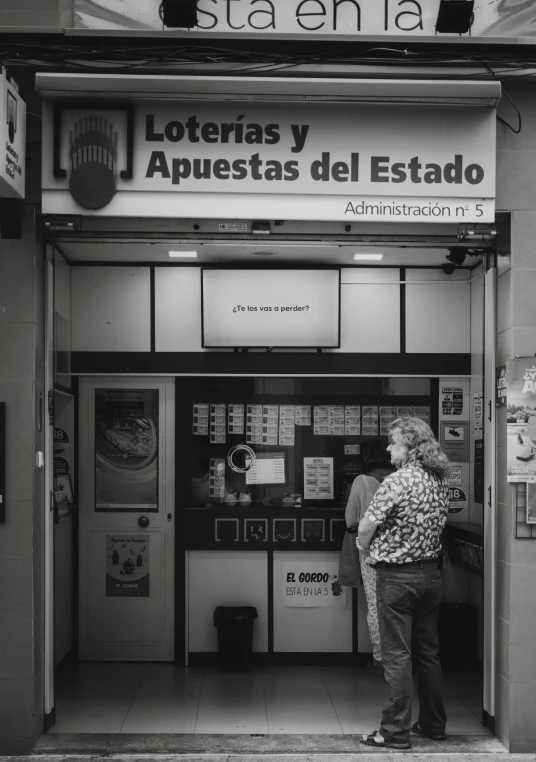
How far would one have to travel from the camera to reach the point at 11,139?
4.84 m

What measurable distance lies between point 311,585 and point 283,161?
140 inches

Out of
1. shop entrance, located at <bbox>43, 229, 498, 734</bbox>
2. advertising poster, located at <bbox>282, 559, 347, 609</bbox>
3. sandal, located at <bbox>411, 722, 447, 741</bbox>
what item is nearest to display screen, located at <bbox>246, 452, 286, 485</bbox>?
shop entrance, located at <bbox>43, 229, 498, 734</bbox>

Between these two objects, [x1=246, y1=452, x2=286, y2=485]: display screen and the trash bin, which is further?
[x1=246, y1=452, x2=286, y2=485]: display screen

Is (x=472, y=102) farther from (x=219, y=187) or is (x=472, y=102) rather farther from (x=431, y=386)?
(x=431, y=386)

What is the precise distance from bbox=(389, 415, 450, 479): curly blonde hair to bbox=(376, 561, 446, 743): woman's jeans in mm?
552

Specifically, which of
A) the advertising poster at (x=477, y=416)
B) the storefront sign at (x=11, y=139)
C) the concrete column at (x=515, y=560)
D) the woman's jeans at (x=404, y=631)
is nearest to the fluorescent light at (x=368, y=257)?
the advertising poster at (x=477, y=416)

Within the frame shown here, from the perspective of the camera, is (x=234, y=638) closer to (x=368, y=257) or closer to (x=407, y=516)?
(x=407, y=516)

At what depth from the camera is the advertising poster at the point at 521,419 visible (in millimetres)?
5246

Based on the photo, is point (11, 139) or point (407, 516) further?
point (407, 516)

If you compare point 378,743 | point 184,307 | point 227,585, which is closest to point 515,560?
point 378,743

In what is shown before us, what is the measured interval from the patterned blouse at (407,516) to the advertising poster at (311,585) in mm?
2096

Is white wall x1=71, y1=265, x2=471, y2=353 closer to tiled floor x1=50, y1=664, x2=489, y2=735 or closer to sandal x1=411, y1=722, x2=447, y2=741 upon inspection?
tiled floor x1=50, y1=664, x2=489, y2=735

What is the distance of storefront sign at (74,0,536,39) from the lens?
17.1ft

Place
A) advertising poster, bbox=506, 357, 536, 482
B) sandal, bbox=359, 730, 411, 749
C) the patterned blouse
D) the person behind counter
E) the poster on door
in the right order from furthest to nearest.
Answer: the poster on door
the person behind counter
advertising poster, bbox=506, 357, 536, 482
sandal, bbox=359, 730, 411, 749
the patterned blouse
